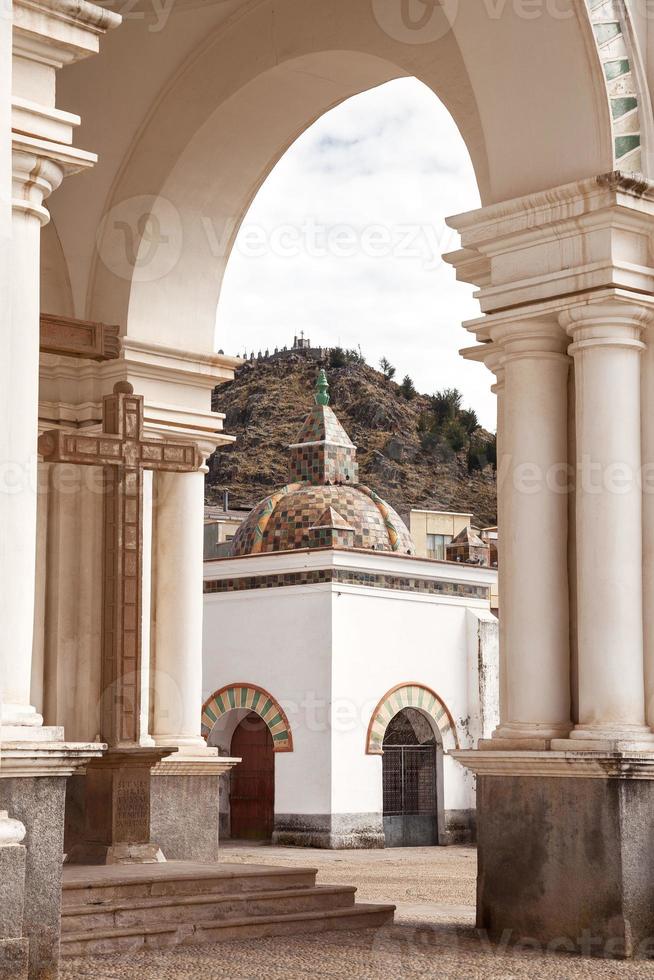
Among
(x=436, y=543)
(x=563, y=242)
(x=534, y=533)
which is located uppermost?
(x=436, y=543)

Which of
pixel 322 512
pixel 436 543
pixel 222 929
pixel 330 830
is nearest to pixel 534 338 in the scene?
pixel 222 929

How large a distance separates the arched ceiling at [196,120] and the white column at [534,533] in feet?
3.38

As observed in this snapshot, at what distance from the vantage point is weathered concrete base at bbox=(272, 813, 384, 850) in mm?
20547

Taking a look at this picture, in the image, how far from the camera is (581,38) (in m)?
6.98

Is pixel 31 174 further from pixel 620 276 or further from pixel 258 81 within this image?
pixel 258 81

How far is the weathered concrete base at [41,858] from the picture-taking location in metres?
5.20

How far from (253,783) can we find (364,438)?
43572mm

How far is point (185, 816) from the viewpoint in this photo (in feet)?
31.1

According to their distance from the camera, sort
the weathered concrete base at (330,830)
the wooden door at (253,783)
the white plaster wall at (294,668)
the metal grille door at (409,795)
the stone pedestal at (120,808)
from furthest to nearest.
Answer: the wooden door at (253,783), the metal grille door at (409,795), the white plaster wall at (294,668), the weathered concrete base at (330,830), the stone pedestal at (120,808)

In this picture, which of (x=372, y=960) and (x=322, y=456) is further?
(x=322, y=456)

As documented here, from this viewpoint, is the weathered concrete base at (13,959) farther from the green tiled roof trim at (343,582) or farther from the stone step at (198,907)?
the green tiled roof trim at (343,582)

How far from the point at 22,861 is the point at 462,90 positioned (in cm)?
526

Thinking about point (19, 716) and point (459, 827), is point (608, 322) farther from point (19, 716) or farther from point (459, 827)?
Result: point (459, 827)

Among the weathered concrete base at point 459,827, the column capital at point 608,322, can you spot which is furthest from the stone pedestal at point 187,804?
the weathered concrete base at point 459,827
